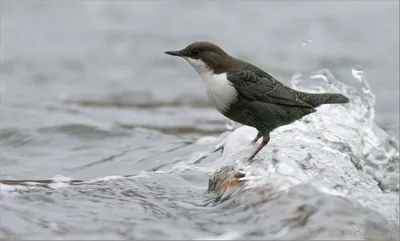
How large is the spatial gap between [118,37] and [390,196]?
9200 millimetres

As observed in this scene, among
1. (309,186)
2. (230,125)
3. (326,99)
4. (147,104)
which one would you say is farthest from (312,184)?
(147,104)

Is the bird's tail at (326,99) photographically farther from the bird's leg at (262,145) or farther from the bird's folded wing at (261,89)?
the bird's leg at (262,145)

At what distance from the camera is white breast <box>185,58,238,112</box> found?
5.48 m

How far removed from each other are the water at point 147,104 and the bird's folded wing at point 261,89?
470mm

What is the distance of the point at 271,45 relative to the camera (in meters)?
13.5

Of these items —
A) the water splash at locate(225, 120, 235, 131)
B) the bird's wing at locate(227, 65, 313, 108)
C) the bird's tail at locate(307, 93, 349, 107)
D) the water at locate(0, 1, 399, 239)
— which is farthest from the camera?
the water splash at locate(225, 120, 235, 131)

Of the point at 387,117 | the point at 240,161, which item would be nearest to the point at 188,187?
the point at 240,161

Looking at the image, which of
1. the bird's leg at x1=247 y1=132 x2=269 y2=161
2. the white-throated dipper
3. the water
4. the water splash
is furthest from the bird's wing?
the water splash

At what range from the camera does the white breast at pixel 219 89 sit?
5.48 m

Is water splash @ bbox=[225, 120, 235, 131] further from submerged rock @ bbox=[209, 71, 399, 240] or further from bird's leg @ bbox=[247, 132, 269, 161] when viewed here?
bird's leg @ bbox=[247, 132, 269, 161]

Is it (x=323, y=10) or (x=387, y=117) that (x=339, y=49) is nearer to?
(x=323, y=10)

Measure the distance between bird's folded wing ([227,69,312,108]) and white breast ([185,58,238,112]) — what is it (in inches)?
2.0

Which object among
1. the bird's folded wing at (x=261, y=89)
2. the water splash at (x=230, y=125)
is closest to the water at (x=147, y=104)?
the water splash at (x=230, y=125)

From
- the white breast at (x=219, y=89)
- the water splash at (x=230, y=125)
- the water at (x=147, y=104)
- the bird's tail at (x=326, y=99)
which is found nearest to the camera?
the water at (x=147, y=104)
